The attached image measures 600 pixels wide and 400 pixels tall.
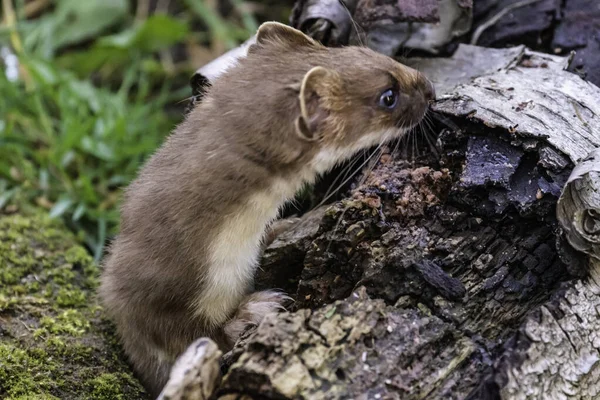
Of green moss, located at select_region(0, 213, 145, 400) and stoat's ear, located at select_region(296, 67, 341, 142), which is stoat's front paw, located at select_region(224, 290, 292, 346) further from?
stoat's ear, located at select_region(296, 67, 341, 142)

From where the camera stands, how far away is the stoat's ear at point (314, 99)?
2926 mm

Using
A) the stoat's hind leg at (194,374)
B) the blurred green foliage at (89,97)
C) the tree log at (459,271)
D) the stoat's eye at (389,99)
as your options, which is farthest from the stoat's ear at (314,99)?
the blurred green foliage at (89,97)

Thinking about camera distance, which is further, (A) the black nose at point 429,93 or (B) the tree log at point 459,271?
(A) the black nose at point 429,93

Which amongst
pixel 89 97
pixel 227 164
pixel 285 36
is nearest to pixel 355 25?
pixel 285 36

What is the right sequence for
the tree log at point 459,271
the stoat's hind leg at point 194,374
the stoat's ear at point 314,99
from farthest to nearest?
the stoat's ear at point 314,99, the tree log at point 459,271, the stoat's hind leg at point 194,374

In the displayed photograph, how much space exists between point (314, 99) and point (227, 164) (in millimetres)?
432

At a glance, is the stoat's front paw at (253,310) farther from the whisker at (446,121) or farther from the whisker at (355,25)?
the whisker at (355,25)

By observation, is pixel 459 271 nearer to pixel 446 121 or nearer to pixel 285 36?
pixel 446 121

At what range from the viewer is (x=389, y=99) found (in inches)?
127

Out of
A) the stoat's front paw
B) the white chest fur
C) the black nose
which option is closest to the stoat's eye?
the black nose

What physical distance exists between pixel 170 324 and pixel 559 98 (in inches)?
75.1

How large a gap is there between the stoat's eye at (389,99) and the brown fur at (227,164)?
0.03 m

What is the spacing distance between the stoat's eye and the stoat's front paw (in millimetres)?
916

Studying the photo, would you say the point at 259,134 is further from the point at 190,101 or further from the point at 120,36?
the point at 120,36
